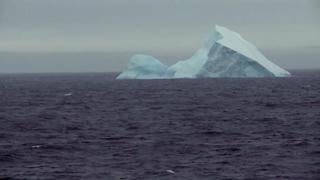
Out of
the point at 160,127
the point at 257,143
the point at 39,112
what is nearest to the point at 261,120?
the point at 160,127

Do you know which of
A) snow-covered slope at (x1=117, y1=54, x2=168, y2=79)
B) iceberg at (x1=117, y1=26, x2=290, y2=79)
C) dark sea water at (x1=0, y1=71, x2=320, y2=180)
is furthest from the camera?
snow-covered slope at (x1=117, y1=54, x2=168, y2=79)

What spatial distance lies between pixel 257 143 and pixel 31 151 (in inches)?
336

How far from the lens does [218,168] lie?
81.8 feet

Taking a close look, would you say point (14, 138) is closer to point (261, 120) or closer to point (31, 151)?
point (31, 151)

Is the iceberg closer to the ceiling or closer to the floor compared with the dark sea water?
closer to the ceiling

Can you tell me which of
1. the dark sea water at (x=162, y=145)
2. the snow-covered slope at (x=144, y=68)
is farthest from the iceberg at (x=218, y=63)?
the dark sea water at (x=162, y=145)

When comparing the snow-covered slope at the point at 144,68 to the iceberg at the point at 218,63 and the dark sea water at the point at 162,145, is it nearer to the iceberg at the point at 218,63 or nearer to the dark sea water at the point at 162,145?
the iceberg at the point at 218,63

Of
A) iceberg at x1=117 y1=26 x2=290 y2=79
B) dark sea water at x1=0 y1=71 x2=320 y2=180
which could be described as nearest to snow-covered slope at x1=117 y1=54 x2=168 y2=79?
iceberg at x1=117 y1=26 x2=290 y2=79

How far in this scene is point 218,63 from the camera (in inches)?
4166

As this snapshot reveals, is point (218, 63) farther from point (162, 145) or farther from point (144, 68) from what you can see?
point (162, 145)

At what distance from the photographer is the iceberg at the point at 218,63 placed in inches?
4038

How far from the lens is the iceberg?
336ft

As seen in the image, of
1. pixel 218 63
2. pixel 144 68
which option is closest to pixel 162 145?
pixel 218 63

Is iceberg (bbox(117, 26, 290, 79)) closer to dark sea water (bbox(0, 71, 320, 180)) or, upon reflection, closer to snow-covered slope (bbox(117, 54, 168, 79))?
snow-covered slope (bbox(117, 54, 168, 79))
